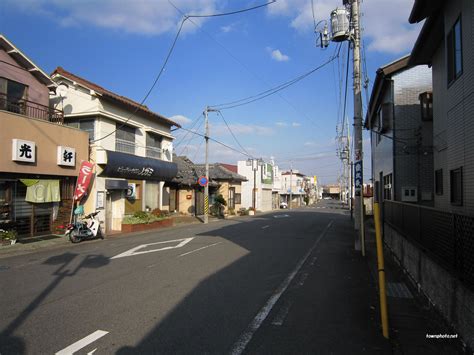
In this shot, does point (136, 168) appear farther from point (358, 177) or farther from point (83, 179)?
point (358, 177)

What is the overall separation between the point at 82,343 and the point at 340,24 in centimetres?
1337

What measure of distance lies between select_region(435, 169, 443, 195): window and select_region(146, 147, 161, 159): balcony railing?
1761 cm

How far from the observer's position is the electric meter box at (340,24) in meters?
13.4

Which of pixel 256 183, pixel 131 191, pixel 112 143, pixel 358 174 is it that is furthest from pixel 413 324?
pixel 256 183

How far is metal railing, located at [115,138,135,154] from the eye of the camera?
21.0 m

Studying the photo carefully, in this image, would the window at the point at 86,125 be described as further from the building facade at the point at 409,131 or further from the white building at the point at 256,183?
the white building at the point at 256,183

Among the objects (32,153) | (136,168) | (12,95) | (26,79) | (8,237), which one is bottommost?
(8,237)

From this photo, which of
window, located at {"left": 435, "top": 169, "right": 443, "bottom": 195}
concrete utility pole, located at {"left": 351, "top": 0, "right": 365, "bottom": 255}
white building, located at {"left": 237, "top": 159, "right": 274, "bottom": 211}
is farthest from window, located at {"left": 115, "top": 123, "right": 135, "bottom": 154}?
white building, located at {"left": 237, "top": 159, "right": 274, "bottom": 211}

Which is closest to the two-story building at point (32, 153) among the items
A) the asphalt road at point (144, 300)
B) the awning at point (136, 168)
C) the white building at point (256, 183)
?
the awning at point (136, 168)

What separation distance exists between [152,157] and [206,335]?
20746mm

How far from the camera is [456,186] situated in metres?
9.83

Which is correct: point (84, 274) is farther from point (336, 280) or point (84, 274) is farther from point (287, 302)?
point (336, 280)

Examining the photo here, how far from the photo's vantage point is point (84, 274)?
346 inches

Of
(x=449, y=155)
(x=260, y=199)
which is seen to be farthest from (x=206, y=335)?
(x=260, y=199)
